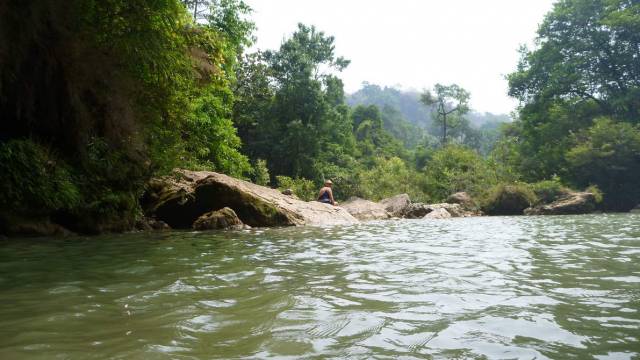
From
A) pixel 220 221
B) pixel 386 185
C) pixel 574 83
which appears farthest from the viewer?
pixel 574 83

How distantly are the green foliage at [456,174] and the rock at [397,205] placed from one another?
9.42m

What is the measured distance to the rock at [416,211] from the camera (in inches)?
899

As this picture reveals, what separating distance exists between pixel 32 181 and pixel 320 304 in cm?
833

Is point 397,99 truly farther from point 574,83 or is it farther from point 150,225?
point 150,225

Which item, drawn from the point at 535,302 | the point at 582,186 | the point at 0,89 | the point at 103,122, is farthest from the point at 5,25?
the point at 582,186

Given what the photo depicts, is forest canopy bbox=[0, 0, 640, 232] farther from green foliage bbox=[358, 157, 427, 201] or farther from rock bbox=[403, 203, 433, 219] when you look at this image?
rock bbox=[403, 203, 433, 219]

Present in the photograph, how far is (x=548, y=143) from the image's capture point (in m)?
36.2

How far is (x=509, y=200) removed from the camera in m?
27.0

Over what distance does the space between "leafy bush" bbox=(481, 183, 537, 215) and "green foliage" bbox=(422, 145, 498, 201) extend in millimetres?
4033

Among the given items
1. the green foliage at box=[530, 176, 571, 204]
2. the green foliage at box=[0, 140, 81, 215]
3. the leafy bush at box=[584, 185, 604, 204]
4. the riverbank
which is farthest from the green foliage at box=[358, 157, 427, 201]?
the green foliage at box=[0, 140, 81, 215]

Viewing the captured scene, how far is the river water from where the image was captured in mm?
2908

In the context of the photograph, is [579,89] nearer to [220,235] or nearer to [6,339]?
[220,235]

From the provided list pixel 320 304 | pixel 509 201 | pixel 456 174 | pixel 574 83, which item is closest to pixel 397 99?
pixel 574 83

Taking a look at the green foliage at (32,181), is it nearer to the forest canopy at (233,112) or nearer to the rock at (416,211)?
the forest canopy at (233,112)
